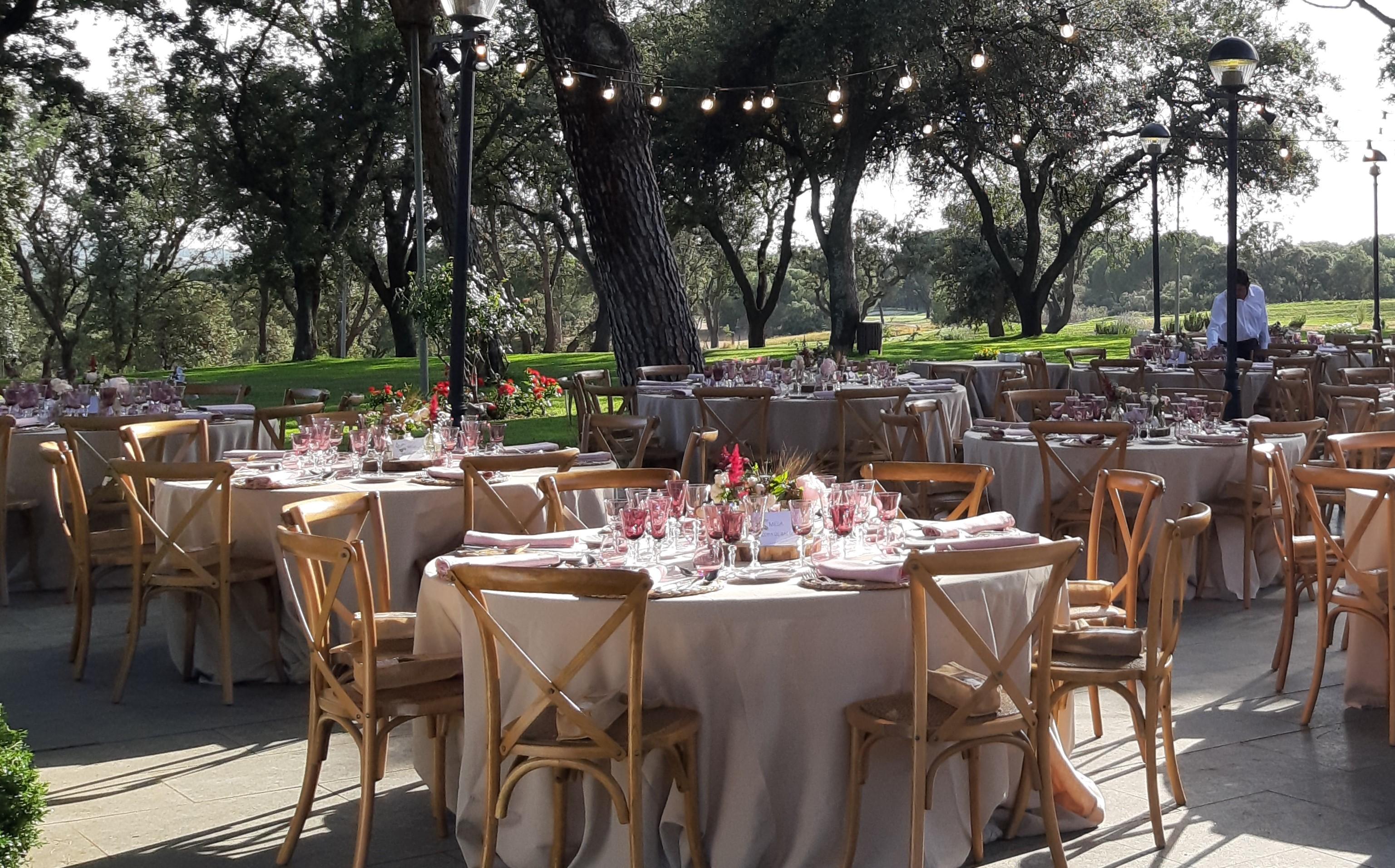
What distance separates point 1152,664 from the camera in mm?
4012

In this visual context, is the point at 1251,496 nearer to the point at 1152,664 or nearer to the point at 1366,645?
the point at 1366,645

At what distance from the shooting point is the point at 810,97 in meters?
23.2

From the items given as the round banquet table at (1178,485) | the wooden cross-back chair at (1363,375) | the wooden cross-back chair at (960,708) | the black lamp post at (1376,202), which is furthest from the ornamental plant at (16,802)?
the black lamp post at (1376,202)

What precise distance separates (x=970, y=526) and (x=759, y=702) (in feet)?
3.90

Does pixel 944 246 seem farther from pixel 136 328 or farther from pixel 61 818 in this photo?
pixel 61 818

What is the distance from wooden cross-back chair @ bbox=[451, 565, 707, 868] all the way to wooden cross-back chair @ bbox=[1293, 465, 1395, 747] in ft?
8.80

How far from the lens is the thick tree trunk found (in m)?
12.3

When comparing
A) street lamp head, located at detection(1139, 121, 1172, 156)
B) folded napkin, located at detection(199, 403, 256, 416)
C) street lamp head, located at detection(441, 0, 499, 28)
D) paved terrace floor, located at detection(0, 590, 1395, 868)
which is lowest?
paved terrace floor, located at detection(0, 590, 1395, 868)

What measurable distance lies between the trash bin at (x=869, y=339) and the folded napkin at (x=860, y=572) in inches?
802

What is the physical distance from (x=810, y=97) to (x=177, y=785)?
20123mm

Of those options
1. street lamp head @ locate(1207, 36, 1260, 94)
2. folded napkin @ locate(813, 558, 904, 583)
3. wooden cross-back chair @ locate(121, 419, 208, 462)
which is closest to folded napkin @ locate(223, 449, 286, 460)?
wooden cross-back chair @ locate(121, 419, 208, 462)

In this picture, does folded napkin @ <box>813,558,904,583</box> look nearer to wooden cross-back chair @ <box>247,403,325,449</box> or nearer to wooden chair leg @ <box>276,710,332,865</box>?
wooden chair leg @ <box>276,710,332,865</box>

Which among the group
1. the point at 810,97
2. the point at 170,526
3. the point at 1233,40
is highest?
the point at 810,97

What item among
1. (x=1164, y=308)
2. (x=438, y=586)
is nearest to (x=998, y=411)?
(x=438, y=586)
